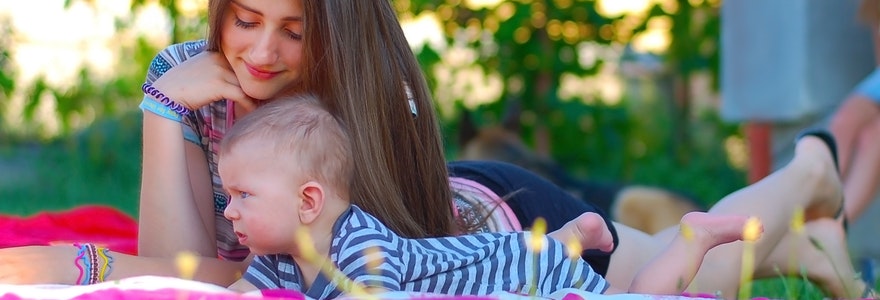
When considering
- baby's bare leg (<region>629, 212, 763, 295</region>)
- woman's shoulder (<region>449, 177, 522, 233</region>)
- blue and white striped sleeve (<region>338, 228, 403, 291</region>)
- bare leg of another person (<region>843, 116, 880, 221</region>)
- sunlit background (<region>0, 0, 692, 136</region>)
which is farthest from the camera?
sunlit background (<region>0, 0, 692, 136</region>)

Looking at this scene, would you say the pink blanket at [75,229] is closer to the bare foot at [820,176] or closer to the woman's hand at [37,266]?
the woman's hand at [37,266]

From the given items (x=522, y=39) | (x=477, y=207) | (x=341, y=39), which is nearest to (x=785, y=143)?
(x=522, y=39)

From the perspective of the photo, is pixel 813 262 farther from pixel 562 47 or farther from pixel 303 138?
pixel 562 47

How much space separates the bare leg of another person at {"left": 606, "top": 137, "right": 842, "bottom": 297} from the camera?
90.5 inches

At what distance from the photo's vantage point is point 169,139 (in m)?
2.15

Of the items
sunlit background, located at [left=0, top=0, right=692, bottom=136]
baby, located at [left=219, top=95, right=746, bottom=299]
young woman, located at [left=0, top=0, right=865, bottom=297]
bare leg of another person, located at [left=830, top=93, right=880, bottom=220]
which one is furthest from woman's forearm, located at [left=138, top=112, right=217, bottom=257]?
sunlit background, located at [left=0, top=0, right=692, bottom=136]

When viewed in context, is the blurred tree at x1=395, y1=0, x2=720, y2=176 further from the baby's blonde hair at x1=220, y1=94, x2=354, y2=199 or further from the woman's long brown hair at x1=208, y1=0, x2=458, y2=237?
the baby's blonde hair at x1=220, y1=94, x2=354, y2=199

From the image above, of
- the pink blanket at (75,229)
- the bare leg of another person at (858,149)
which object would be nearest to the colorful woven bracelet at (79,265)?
the pink blanket at (75,229)

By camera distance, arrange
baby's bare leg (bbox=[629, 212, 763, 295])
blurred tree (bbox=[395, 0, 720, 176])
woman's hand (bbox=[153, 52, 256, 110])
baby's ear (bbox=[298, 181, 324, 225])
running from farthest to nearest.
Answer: blurred tree (bbox=[395, 0, 720, 176])
woman's hand (bbox=[153, 52, 256, 110])
baby's bare leg (bbox=[629, 212, 763, 295])
baby's ear (bbox=[298, 181, 324, 225])

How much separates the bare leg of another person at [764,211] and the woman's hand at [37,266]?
103cm

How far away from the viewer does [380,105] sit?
6.74 ft

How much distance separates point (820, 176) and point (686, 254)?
754 mm

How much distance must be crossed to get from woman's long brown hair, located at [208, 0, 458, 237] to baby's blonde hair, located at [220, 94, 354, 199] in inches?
1.8

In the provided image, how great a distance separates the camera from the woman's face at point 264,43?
2010 millimetres
